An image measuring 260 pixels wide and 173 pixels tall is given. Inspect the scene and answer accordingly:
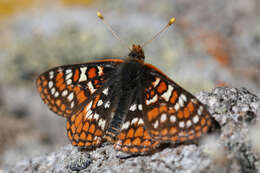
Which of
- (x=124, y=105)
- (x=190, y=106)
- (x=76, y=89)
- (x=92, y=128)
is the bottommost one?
(x=92, y=128)

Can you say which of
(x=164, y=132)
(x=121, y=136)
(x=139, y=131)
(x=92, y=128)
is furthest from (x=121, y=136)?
(x=164, y=132)

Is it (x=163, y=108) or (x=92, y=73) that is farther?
(x=92, y=73)

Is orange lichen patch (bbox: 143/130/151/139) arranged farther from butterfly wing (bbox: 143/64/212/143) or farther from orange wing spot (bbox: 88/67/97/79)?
orange wing spot (bbox: 88/67/97/79)

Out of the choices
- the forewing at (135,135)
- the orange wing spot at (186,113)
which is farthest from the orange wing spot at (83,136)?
the orange wing spot at (186,113)

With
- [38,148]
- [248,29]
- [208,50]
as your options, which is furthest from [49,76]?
[248,29]

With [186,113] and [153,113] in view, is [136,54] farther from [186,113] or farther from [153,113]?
[186,113]

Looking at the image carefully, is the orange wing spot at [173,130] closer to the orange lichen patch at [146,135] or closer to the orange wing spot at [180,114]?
the orange wing spot at [180,114]
